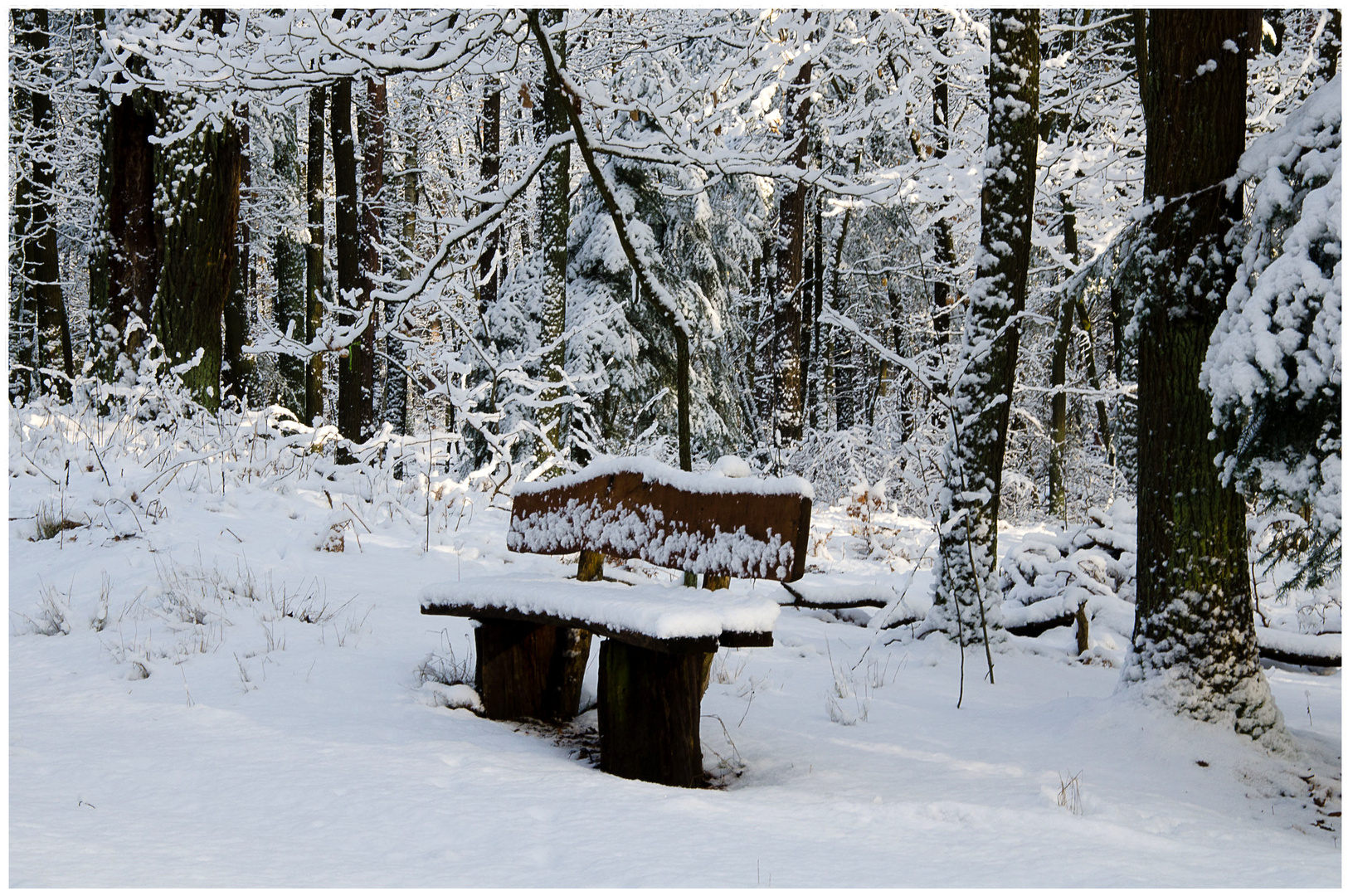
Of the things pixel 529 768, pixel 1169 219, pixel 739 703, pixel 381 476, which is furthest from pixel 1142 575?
pixel 381 476

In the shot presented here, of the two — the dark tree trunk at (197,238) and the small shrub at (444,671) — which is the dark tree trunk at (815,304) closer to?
the dark tree trunk at (197,238)

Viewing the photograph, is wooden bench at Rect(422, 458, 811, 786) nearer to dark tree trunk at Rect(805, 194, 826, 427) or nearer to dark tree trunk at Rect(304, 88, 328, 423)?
dark tree trunk at Rect(304, 88, 328, 423)

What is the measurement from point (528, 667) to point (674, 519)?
3.02 feet

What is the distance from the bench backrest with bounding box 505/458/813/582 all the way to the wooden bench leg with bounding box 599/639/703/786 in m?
0.44

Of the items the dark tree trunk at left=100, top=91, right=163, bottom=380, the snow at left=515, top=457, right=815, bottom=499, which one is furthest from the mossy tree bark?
the snow at left=515, top=457, right=815, bottom=499

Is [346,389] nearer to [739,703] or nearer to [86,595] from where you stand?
[86,595]

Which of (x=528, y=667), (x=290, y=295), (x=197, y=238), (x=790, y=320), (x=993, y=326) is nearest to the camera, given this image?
(x=528, y=667)

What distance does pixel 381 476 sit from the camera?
848cm

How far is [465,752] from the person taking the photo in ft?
10.9

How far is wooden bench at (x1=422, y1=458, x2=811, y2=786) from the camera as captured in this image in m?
3.27

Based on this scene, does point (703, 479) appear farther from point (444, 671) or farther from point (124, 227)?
point (124, 227)

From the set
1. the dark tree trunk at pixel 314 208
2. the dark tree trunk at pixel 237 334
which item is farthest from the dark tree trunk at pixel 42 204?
the dark tree trunk at pixel 314 208

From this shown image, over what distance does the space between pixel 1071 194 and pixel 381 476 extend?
8.27 meters

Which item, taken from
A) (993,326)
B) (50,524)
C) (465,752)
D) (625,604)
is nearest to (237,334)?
(50,524)
